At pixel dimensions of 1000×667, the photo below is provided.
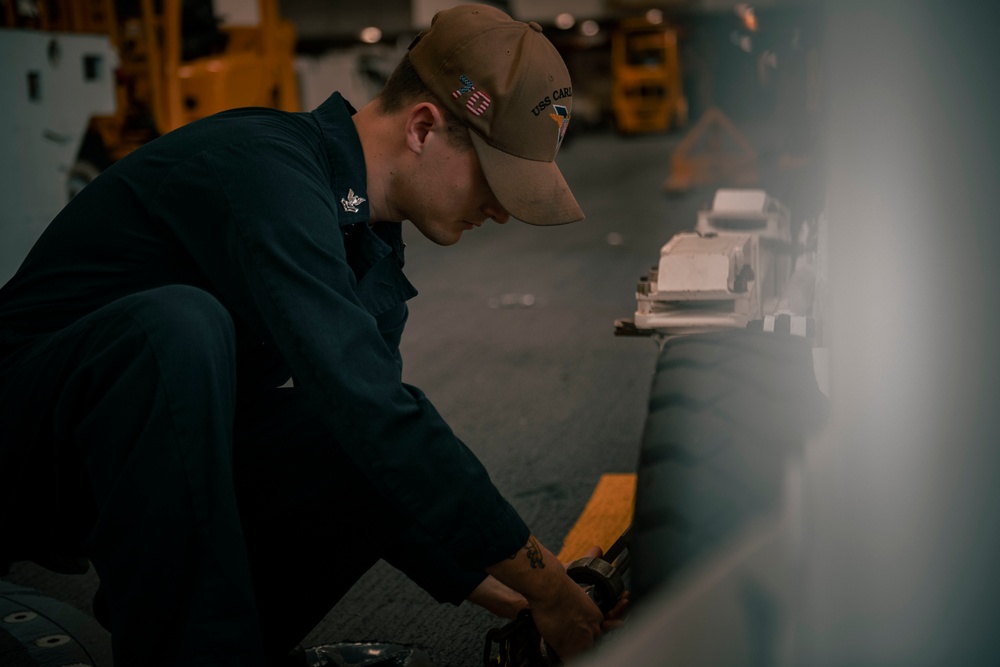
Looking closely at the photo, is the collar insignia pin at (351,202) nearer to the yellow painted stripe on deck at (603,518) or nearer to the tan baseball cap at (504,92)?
the tan baseball cap at (504,92)

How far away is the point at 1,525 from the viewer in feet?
5.93

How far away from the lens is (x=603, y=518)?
3205 mm

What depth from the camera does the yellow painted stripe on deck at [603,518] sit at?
3.02m

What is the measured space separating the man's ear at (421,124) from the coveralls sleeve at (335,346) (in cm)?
24

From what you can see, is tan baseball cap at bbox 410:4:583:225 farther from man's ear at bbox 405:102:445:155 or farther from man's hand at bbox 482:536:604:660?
man's hand at bbox 482:536:604:660

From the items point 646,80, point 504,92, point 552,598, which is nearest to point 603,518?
point 552,598

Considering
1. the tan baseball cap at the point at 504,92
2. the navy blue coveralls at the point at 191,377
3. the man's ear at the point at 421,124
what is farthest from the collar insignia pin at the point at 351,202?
the tan baseball cap at the point at 504,92

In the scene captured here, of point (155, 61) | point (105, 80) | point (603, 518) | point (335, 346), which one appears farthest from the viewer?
point (155, 61)

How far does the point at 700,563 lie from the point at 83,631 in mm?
1639

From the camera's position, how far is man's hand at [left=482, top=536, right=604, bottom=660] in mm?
1695

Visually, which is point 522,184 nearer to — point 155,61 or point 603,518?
point 603,518

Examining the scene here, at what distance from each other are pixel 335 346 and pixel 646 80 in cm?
2255

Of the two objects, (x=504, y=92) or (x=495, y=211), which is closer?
(x=504, y=92)

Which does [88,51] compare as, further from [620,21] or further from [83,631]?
[620,21]
